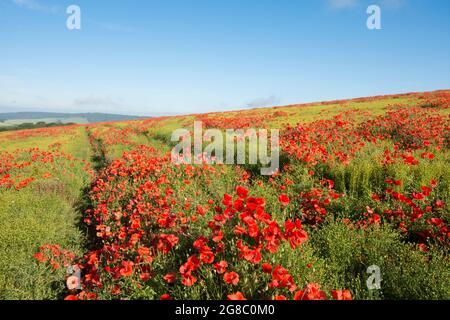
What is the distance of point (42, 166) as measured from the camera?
420 inches

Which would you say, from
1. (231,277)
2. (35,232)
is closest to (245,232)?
(231,277)

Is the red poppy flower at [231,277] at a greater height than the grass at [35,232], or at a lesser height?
greater

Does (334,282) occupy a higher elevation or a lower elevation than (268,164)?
lower

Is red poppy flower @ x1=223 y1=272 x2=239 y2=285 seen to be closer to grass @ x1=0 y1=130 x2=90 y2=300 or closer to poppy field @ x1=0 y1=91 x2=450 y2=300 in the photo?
poppy field @ x1=0 y1=91 x2=450 y2=300

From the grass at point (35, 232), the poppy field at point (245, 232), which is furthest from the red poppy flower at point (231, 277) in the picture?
the grass at point (35, 232)

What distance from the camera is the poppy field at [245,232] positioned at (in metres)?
2.96

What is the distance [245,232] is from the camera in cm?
304

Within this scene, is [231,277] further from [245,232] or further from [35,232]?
[35,232]

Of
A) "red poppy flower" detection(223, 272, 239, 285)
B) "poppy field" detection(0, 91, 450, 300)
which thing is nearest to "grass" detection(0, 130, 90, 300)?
"poppy field" detection(0, 91, 450, 300)

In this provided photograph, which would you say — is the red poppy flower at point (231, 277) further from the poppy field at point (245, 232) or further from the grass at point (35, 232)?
the grass at point (35, 232)
